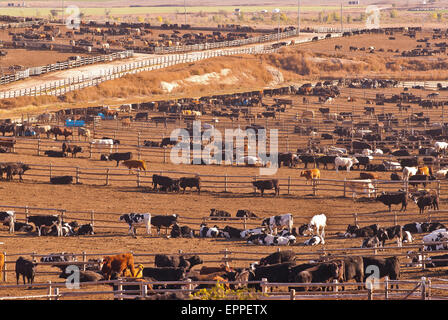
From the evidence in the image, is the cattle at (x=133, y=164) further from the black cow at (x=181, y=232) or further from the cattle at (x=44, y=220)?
the black cow at (x=181, y=232)

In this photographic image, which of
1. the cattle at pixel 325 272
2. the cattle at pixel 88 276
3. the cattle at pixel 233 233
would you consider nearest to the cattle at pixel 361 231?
the cattle at pixel 233 233

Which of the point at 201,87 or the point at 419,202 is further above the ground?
the point at 201,87

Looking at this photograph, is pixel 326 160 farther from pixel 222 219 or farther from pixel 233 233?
pixel 233 233

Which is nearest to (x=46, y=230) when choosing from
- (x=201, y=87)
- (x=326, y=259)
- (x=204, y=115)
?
(x=326, y=259)

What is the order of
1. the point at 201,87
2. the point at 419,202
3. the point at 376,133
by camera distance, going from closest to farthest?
the point at 419,202
the point at 376,133
the point at 201,87

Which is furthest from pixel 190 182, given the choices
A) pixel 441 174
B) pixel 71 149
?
pixel 441 174

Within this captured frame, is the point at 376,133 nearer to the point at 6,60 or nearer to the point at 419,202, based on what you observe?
the point at 419,202

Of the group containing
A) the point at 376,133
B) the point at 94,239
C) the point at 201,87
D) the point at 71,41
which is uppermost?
the point at 71,41
